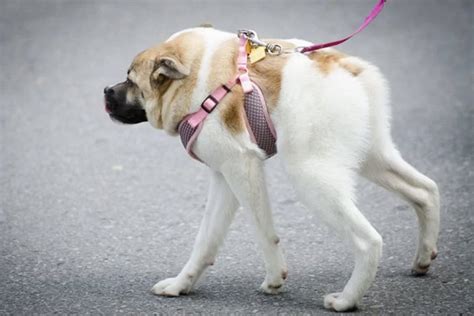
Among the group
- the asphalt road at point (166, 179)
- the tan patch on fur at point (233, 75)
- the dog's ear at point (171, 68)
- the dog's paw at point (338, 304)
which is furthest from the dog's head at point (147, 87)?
the dog's paw at point (338, 304)

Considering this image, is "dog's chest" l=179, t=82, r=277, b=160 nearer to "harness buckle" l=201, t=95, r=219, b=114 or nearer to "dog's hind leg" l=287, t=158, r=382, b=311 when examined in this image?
"harness buckle" l=201, t=95, r=219, b=114

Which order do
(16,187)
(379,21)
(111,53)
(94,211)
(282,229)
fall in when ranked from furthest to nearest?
(379,21), (111,53), (16,187), (94,211), (282,229)

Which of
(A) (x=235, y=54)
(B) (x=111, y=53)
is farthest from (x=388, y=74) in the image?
(A) (x=235, y=54)

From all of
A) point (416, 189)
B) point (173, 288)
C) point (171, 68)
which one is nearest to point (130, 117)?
point (171, 68)

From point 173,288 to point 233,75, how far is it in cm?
116

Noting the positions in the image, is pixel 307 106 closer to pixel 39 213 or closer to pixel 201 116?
pixel 201 116

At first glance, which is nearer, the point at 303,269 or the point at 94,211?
the point at 303,269

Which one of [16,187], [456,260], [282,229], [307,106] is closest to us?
[307,106]

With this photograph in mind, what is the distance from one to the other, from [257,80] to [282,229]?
1598mm

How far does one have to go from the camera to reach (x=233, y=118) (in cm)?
423

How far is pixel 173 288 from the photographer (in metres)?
4.53

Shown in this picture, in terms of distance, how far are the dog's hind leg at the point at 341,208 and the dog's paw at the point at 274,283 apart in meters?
0.43

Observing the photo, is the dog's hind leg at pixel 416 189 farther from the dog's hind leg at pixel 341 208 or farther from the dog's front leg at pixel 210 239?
the dog's front leg at pixel 210 239

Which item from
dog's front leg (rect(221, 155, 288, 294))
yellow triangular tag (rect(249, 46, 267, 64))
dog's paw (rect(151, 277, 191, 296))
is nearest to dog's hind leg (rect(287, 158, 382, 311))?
dog's front leg (rect(221, 155, 288, 294))
